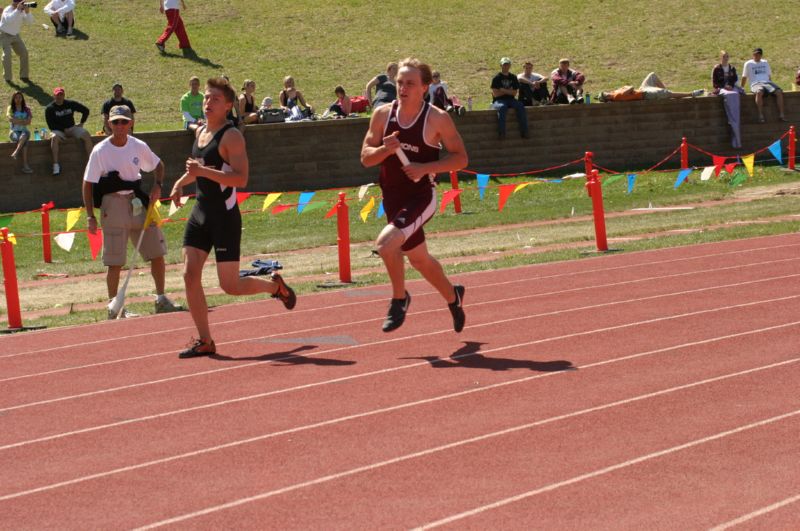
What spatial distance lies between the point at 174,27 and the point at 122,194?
75.9ft

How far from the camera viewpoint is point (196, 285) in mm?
9977

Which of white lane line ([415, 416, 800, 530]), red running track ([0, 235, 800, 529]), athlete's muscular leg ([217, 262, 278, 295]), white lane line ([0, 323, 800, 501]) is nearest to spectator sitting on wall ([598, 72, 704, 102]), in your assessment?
red running track ([0, 235, 800, 529])

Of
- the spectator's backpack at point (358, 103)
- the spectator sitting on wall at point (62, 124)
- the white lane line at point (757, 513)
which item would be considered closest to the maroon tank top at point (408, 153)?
the white lane line at point (757, 513)

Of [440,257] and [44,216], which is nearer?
[440,257]

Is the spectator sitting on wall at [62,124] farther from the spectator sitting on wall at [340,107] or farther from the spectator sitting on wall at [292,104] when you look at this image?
the spectator sitting on wall at [340,107]

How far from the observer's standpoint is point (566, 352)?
31.6ft

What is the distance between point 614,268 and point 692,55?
24.8 metres

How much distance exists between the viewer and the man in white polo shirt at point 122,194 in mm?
12586

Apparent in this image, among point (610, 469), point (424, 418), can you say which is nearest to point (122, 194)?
point (424, 418)

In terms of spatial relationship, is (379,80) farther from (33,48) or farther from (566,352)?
(566,352)

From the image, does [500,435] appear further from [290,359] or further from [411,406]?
[290,359]

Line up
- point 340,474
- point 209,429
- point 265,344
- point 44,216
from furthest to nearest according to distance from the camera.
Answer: point 44,216 → point 265,344 → point 209,429 → point 340,474

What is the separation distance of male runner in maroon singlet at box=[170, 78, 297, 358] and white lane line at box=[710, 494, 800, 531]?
5.11m

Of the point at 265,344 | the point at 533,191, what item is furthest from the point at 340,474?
the point at 533,191
